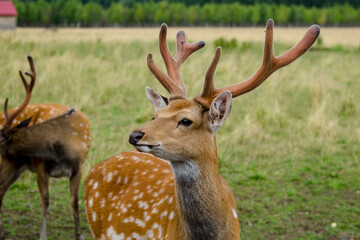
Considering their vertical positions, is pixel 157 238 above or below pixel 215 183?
below

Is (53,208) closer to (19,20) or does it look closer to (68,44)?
(68,44)

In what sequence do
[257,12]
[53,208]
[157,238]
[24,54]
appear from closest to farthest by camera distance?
[157,238] → [53,208] → [24,54] → [257,12]

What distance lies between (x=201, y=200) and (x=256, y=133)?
204 inches

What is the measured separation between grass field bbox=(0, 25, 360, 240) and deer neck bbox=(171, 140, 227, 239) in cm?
210

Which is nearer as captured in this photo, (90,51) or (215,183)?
(215,183)

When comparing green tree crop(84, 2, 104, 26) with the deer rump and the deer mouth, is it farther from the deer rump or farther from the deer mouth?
the deer mouth

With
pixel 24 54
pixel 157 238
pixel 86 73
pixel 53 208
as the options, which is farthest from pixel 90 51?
pixel 157 238

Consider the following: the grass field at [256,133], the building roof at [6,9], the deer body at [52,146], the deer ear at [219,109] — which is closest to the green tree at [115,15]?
the building roof at [6,9]

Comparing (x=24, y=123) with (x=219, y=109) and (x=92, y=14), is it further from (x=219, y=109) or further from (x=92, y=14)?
(x=92, y=14)

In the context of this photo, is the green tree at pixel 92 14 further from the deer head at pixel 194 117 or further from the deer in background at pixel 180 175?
the deer head at pixel 194 117

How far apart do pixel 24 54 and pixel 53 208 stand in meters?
9.18

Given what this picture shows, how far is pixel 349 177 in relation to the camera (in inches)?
256

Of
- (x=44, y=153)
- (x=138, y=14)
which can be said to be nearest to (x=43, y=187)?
(x=44, y=153)

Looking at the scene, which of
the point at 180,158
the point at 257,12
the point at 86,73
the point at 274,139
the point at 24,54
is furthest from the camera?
the point at 257,12
